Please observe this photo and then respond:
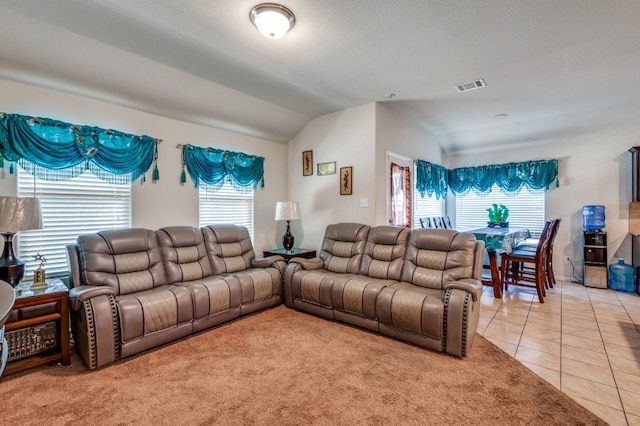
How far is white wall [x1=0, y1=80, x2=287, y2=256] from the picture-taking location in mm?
2893

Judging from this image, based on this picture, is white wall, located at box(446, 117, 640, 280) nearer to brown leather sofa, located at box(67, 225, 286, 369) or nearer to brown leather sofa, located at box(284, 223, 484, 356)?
brown leather sofa, located at box(284, 223, 484, 356)

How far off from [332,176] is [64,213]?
130 inches

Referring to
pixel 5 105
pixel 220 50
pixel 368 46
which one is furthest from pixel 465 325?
pixel 5 105

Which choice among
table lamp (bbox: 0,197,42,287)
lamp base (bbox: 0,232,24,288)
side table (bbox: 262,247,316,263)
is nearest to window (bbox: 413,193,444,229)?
side table (bbox: 262,247,316,263)

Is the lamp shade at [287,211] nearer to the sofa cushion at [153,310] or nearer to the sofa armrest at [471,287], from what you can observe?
the sofa cushion at [153,310]

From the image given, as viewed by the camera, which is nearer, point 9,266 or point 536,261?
point 9,266

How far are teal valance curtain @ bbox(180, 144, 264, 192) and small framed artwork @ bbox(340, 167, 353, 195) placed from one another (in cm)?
132

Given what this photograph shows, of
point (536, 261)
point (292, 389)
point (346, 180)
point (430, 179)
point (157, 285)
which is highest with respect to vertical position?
point (430, 179)

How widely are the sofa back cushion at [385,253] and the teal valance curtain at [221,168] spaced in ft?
7.01

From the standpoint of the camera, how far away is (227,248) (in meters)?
3.92

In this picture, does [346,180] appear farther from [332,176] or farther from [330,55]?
[330,55]

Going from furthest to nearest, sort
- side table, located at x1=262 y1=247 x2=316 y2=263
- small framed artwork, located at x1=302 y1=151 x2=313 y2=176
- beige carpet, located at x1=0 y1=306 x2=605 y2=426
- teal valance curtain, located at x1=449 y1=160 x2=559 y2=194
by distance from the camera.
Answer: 1. teal valance curtain, located at x1=449 y1=160 x2=559 y2=194
2. small framed artwork, located at x1=302 y1=151 x2=313 y2=176
3. side table, located at x1=262 y1=247 x2=316 y2=263
4. beige carpet, located at x1=0 y1=306 x2=605 y2=426

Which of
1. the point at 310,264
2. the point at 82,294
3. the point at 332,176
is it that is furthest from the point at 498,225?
the point at 82,294

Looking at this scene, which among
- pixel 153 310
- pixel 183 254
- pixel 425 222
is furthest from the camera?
pixel 425 222
